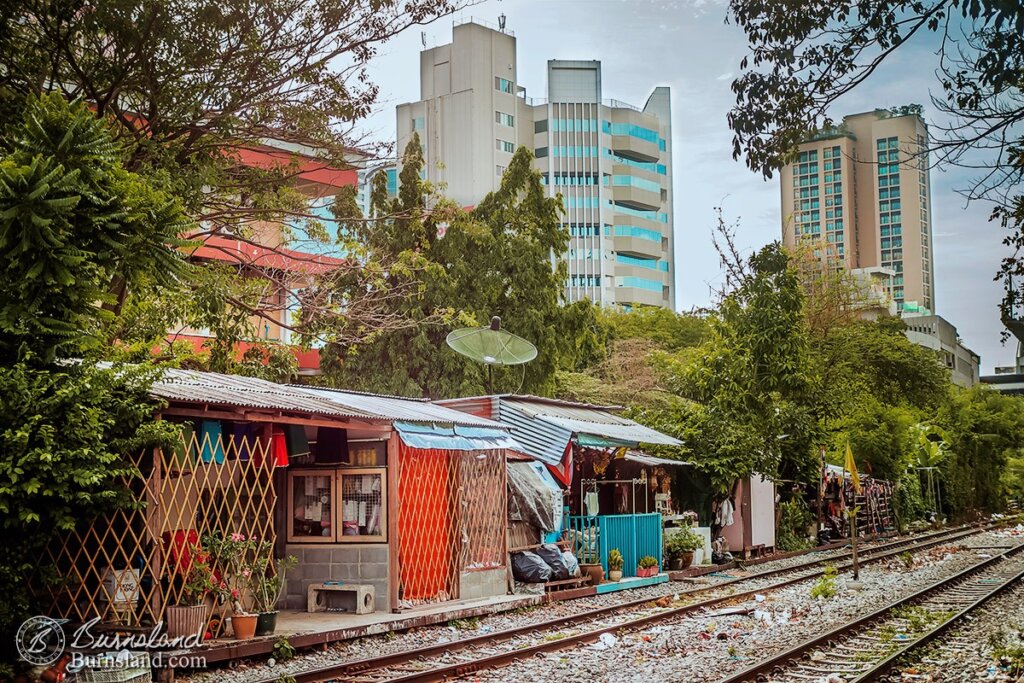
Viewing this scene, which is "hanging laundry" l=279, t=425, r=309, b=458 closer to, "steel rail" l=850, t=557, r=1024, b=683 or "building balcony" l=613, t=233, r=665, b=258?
"steel rail" l=850, t=557, r=1024, b=683

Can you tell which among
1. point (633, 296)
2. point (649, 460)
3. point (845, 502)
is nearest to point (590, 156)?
point (633, 296)

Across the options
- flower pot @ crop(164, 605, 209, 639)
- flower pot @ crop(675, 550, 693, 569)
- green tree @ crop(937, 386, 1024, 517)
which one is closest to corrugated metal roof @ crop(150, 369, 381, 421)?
flower pot @ crop(164, 605, 209, 639)

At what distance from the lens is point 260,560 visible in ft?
38.1

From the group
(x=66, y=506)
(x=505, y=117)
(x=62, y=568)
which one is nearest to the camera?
(x=66, y=506)

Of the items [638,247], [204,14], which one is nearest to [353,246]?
[204,14]

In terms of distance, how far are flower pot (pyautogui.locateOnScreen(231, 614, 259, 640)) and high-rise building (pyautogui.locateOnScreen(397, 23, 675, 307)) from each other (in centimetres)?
6278

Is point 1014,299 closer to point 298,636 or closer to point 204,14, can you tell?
point 298,636

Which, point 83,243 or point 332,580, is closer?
point 83,243

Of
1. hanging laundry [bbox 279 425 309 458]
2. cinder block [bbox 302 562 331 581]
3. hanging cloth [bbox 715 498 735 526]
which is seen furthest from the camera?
hanging cloth [bbox 715 498 735 526]

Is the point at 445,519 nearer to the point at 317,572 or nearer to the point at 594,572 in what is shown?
the point at 317,572

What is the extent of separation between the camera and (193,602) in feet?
35.2

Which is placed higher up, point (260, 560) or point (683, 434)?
point (683, 434)

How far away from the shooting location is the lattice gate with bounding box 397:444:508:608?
14.4 m

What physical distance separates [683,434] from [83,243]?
16.4m
